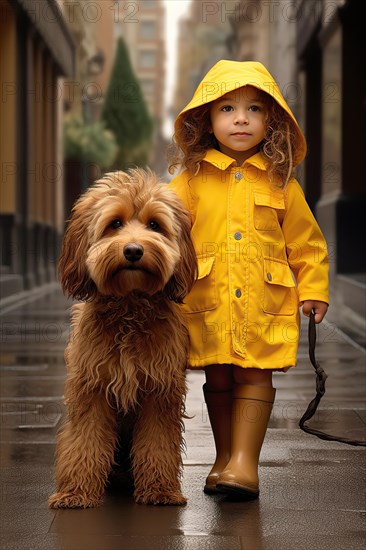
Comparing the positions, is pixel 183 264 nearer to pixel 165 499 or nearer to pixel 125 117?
pixel 165 499

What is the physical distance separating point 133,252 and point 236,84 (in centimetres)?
112

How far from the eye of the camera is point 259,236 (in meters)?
5.11

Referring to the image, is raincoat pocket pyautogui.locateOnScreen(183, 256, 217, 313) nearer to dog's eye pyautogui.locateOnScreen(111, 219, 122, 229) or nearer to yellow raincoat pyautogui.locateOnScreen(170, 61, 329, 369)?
yellow raincoat pyautogui.locateOnScreen(170, 61, 329, 369)

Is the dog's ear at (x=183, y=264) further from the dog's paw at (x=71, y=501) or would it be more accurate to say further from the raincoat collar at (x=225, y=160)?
the dog's paw at (x=71, y=501)

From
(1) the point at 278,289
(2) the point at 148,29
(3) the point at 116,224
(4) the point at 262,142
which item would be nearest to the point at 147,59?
(2) the point at 148,29

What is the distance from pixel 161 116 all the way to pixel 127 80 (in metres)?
75.0

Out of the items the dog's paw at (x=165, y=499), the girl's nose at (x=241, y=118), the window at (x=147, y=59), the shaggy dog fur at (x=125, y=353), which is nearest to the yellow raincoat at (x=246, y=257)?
the girl's nose at (x=241, y=118)

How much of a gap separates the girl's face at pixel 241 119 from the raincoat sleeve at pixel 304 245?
280 mm

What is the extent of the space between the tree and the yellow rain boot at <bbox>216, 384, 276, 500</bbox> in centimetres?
6624

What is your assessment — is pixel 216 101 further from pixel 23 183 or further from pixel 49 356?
pixel 23 183

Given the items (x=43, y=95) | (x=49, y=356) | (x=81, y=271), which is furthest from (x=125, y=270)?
(x=43, y=95)

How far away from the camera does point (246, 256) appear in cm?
507

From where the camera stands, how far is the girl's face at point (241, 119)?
16.7 ft

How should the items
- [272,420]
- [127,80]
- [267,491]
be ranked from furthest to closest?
[127,80] → [272,420] → [267,491]
